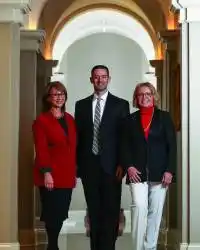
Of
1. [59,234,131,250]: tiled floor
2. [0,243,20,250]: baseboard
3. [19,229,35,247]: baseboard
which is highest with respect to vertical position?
[0,243,20,250]: baseboard

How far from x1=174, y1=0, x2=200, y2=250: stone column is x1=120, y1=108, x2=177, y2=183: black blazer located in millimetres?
1139

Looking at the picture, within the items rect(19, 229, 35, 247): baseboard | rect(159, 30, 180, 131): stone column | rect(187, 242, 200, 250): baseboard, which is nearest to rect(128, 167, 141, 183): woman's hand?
rect(187, 242, 200, 250): baseboard

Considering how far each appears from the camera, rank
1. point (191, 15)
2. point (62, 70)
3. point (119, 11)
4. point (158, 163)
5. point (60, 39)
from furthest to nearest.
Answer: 1. point (62, 70)
2. point (60, 39)
3. point (119, 11)
4. point (191, 15)
5. point (158, 163)

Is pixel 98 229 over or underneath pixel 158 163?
underneath

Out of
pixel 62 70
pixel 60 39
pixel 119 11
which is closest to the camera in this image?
pixel 119 11

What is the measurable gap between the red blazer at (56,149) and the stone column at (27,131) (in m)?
2.85

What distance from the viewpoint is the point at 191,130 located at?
21.8 ft

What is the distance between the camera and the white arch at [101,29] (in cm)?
1394

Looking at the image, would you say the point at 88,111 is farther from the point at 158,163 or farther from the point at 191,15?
the point at 191,15

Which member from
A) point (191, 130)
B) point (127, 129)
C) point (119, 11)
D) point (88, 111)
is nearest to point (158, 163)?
point (127, 129)

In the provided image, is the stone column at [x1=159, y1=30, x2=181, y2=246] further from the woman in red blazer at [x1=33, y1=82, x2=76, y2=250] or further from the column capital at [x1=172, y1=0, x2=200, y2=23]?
the woman in red blazer at [x1=33, y1=82, x2=76, y2=250]

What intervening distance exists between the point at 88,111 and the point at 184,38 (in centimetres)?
152

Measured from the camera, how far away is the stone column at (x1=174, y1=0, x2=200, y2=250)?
666 cm

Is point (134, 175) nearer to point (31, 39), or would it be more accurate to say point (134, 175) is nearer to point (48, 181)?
point (48, 181)
